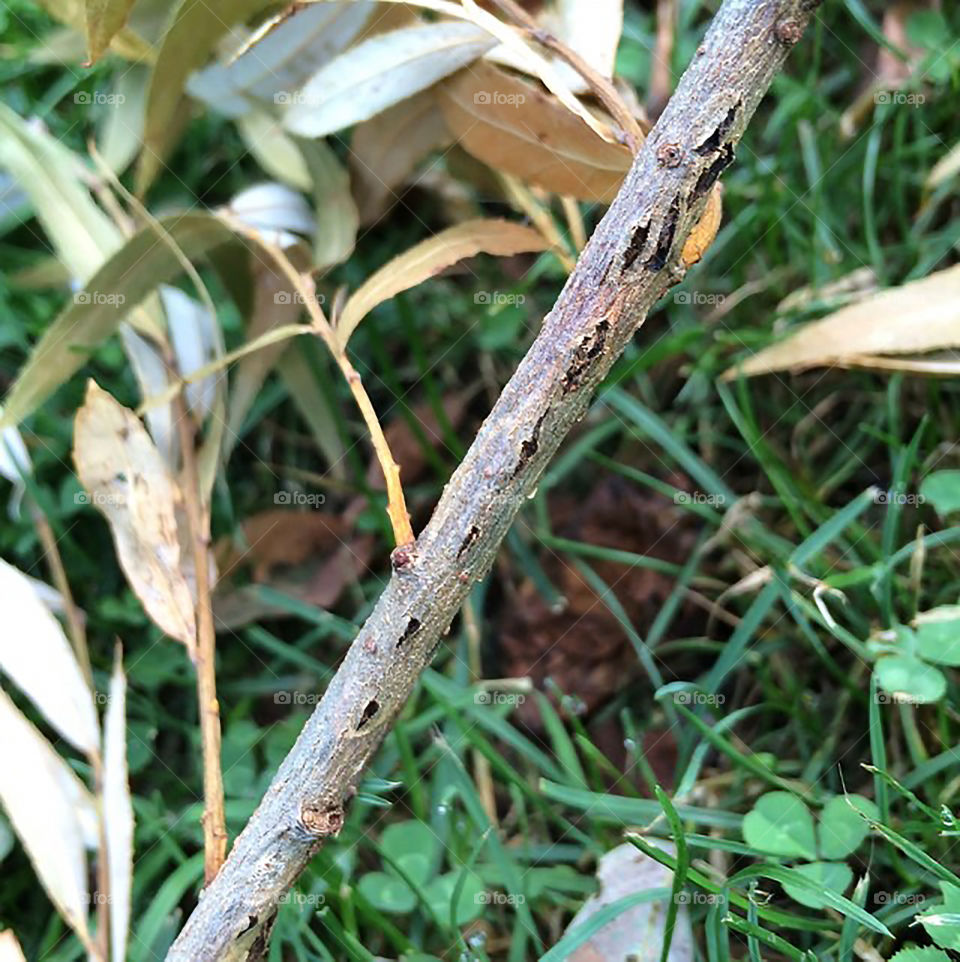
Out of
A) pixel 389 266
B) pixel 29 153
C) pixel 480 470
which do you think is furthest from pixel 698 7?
pixel 480 470

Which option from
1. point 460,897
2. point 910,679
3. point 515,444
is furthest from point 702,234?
point 460,897

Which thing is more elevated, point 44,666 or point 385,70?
point 385,70

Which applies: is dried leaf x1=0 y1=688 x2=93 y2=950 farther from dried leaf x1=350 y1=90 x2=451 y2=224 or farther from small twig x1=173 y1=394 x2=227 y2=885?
dried leaf x1=350 y1=90 x2=451 y2=224

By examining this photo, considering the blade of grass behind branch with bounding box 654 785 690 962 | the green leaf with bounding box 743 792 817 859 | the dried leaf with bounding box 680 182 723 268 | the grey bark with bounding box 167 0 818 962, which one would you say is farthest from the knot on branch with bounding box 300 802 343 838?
the dried leaf with bounding box 680 182 723 268

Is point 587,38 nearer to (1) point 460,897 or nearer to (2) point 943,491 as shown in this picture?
(2) point 943,491

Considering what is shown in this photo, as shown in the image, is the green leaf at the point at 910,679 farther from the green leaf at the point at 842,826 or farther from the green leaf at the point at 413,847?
the green leaf at the point at 413,847

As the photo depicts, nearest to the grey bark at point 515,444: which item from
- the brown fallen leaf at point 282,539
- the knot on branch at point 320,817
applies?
the knot on branch at point 320,817
